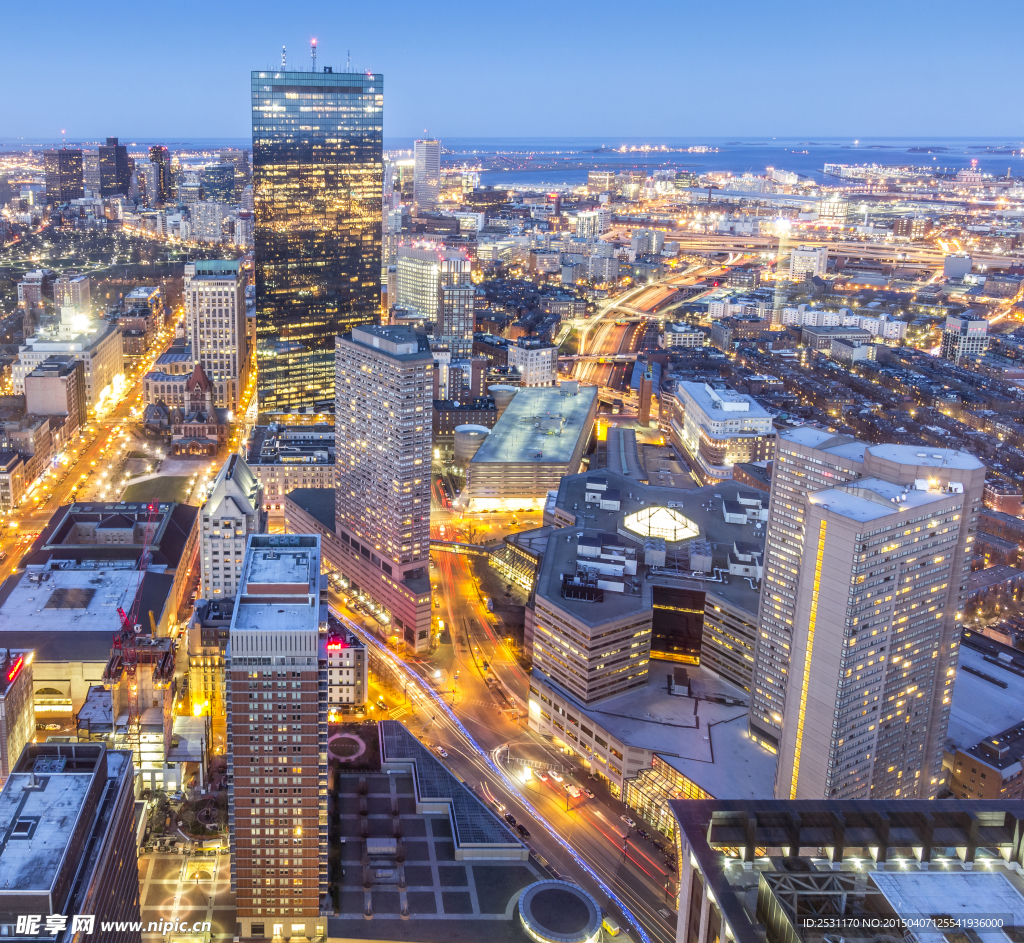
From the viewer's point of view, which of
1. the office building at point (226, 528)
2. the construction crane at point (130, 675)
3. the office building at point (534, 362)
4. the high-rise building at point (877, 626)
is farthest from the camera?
the office building at point (534, 362)

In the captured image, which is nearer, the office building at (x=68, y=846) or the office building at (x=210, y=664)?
the office building at (x=68, y=846)

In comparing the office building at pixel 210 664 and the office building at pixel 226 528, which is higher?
the office building at pixel 226 528

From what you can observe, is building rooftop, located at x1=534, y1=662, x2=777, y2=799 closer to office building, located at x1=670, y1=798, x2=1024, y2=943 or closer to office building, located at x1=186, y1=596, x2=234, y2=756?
office building, located at x1=186, y1=596, x2=234, y2=756

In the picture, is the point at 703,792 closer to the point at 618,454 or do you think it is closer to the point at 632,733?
the point at 632,733

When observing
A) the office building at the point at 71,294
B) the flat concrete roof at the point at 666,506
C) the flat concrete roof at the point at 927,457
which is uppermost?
the flat concrete roof at the point at 927,457

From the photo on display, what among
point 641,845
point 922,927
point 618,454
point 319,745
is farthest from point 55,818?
point 618,454

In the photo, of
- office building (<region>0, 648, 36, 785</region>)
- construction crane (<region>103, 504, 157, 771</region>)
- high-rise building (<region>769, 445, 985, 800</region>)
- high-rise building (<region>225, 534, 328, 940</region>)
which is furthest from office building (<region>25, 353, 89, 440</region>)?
high-rise building (<region>769, 445, 985, 800</region>)

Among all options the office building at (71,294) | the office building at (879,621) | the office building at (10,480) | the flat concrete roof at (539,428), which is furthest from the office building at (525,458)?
the office building at (71,294)

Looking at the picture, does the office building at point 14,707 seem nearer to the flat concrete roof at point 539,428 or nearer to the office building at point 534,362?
the flat concrete roof at point 539,428
